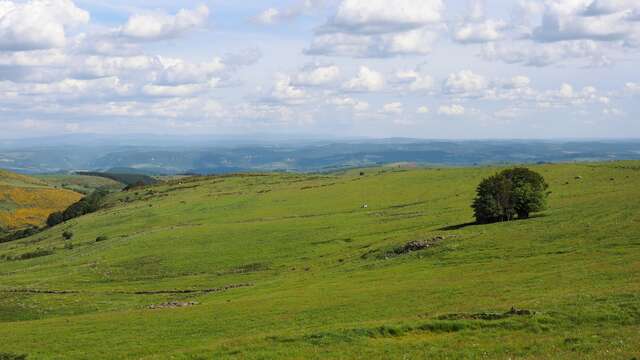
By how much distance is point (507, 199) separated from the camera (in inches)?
2672

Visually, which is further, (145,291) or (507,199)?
(507,199)

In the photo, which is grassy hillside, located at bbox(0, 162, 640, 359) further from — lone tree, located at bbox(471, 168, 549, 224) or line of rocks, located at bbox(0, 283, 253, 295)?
lone tree, located at bbox(471, 168, 549, 224)

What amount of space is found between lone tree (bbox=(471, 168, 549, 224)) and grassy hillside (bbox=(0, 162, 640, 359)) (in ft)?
7.78

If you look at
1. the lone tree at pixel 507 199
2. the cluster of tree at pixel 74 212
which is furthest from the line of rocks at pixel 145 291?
the cluster of tree at pixel 74 212

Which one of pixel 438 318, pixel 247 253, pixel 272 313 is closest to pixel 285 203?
pixel 247 253

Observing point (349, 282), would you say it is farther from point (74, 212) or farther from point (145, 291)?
point (74, 212)

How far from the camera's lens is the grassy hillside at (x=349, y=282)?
28688mm

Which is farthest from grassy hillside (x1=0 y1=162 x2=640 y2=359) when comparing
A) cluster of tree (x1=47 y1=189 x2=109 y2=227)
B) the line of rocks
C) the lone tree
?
cluster of tree (x1=47 y1=189 x2=109 y2=227)

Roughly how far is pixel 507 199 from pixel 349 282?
26402 mm

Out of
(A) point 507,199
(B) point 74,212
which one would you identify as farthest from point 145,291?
(B) point 74,212

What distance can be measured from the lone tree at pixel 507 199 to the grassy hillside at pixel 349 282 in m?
2.37

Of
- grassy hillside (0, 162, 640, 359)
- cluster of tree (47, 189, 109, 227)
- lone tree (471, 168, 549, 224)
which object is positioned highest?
lone tree (471, 168, 549, 224)

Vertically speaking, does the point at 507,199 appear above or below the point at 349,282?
above

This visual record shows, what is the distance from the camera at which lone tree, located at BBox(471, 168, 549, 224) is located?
67562 millimetres
